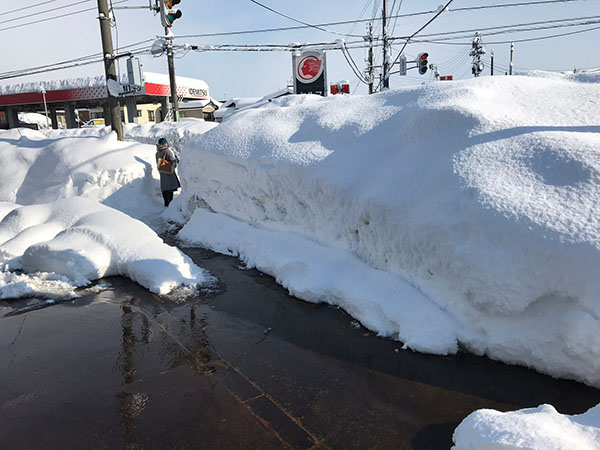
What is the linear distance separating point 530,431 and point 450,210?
6.33ft

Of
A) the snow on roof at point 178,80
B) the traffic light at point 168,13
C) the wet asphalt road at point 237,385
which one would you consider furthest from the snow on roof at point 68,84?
the wet asphalt road at point 237,385

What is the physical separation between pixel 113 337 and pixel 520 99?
16.5 feet

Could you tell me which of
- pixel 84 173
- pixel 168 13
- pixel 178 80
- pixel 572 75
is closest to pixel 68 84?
pixel 178 80

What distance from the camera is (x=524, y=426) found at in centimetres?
218

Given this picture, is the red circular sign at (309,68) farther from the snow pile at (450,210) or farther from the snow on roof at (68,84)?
the snow on roof at (68,84)

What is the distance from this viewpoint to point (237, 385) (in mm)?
3182

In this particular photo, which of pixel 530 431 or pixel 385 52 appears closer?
pixel 530 431

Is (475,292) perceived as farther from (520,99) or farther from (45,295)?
(45,295)

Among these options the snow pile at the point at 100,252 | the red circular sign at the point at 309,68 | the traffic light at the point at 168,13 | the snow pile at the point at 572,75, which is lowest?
the snow pile at the point at 100,252

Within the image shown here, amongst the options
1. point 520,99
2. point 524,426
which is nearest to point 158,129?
point 520,99

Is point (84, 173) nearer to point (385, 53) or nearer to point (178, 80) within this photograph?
point (385, 53)

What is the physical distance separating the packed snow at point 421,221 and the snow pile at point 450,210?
0.05ft

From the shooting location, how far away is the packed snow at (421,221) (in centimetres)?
303

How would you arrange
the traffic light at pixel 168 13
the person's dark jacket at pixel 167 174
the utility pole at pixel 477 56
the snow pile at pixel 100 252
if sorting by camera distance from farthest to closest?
the utility pole at pixel 477 56 < the traffic light at pixel 168 13 < the person's dark jacket at pixel 167 174 < the snow pile at pixel 100 252
